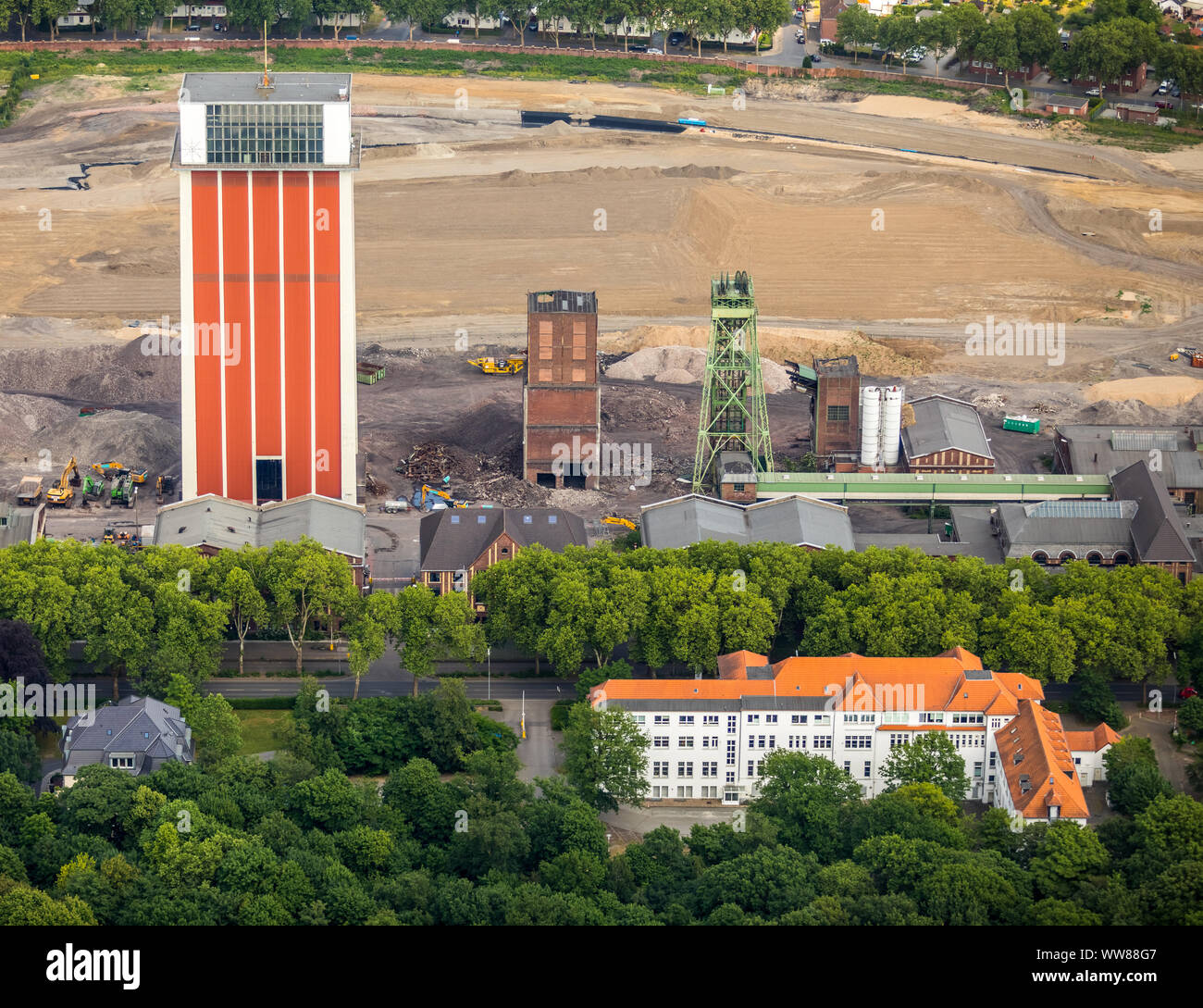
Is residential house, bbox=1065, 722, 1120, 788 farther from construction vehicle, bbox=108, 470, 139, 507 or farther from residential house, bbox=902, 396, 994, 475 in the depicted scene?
construction vehicle, bbox=108, 470, 139, 507

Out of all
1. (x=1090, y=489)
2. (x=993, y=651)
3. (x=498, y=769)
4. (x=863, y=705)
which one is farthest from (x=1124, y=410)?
(x=498, y=769)

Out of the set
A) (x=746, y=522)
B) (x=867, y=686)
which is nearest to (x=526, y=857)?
(x=867, y=686)

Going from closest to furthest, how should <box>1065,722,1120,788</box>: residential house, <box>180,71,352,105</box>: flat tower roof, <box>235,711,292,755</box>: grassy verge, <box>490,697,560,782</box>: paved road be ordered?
<box>1065,722,1120,788</box>: residential house, <box>490,697,560,782</box>: paved road, <box>235,711,292,755</box>: grassy verge, <box>180,71,352,105</box>: flat tower roof

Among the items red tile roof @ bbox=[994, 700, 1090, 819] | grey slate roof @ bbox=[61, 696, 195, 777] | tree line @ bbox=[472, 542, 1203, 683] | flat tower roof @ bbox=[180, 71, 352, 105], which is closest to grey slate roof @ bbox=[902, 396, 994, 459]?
tree line @ bbox=[472, 542, 1203, 683]

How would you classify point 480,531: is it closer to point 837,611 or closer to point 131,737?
point 837,611

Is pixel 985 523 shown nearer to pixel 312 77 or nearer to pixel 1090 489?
pixel 1090 489
